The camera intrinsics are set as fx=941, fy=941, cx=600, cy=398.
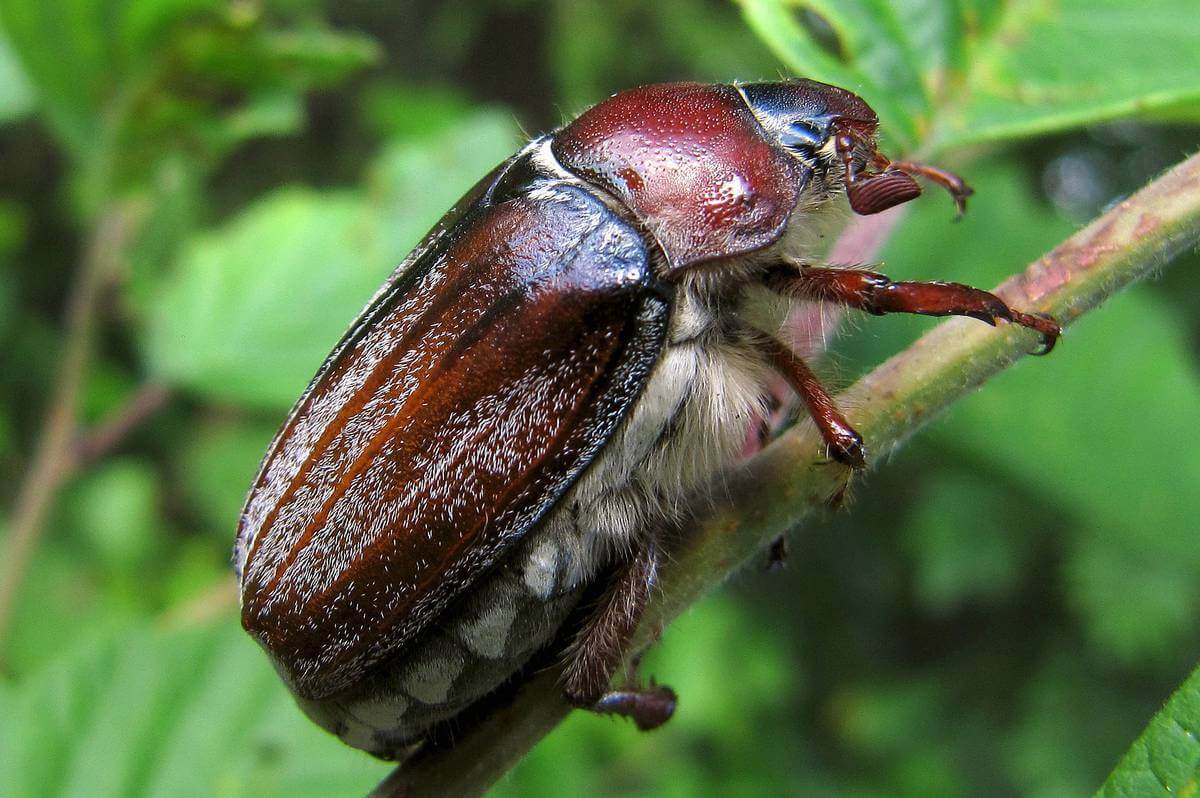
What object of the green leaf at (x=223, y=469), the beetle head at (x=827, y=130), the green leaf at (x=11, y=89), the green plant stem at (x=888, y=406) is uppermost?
the green leaf at (x=11, y=89)

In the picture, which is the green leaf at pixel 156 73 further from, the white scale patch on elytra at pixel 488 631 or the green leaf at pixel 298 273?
the white scale patch on elytra at pixel 488 631

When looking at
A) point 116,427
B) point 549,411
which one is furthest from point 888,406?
point 116,427

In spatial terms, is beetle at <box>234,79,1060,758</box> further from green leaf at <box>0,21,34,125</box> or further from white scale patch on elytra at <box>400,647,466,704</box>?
green leaf at <box>0,21,34,125</box>

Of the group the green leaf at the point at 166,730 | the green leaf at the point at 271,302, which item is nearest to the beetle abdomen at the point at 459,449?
the green leaf at the point at 166,730

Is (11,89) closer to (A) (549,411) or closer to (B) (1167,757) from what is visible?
(A) (549,411)

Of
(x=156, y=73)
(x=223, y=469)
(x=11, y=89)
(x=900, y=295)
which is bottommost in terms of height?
(x=223, y=469)

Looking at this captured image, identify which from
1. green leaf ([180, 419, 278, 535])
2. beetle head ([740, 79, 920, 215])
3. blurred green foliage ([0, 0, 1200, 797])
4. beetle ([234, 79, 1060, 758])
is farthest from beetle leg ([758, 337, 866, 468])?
green leaf ([180, 419, 278, 535])

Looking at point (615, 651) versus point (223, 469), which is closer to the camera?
point (615, 651)
